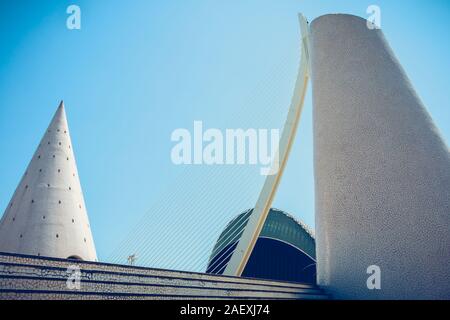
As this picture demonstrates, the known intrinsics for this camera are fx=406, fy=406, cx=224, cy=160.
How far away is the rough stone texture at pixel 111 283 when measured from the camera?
183 inches

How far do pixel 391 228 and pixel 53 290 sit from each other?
6883 millimetres

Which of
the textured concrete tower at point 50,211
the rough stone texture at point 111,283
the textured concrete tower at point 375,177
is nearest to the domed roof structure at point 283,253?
the textured concrete tower at point 50,211

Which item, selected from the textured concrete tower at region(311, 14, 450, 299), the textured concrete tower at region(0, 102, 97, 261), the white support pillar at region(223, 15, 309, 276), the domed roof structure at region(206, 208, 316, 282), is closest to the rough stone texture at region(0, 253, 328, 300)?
the textured concrete tower at region(311, 14, 450, 299)

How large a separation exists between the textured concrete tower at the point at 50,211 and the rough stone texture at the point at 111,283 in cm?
977

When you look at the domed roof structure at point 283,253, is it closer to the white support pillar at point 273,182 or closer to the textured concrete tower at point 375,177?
the white support pillar at point 273,182

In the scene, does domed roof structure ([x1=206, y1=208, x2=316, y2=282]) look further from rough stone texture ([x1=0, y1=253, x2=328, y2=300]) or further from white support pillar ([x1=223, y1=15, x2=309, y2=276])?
rough stone texture ([x1=0, y1=253, x2=328, y2=300])

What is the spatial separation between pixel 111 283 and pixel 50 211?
35.9 feet

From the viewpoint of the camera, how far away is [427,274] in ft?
26.6

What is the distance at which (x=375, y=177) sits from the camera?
9367mm

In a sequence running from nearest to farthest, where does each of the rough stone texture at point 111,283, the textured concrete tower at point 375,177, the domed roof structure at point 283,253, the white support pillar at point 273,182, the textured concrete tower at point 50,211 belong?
the rough stone texture at point 111,283, the textured concrete tower at point 375,177, the white support pillar at point 273,182, the textured concrete tower at point 50,211, the domed roof structure at point 283,253

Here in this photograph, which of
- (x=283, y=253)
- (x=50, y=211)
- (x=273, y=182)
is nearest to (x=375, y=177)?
(x=273, y=182)

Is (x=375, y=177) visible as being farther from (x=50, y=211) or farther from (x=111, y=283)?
(x=50, y=211)

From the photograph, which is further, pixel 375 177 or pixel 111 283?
pixel 375 177

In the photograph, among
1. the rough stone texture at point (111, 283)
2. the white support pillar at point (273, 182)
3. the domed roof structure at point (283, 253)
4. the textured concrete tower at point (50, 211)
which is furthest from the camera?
the domed roof structure at point (283, 253)
